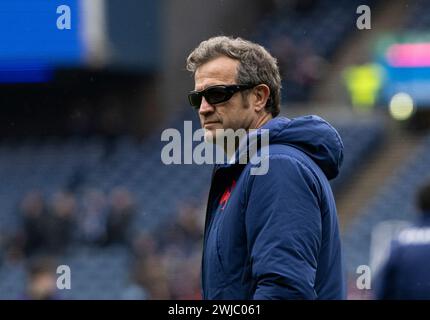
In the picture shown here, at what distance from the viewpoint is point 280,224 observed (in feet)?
8.46

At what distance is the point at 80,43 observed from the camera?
13773mm

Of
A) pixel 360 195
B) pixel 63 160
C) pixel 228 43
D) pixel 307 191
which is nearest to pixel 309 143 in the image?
pixel 307 191

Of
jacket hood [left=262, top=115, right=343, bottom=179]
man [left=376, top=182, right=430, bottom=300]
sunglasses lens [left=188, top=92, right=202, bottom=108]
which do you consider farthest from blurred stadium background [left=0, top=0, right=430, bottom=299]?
jacket hood [left=262, top=115, right=343, bottom=179]

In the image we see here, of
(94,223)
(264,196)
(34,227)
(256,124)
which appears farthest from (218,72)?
(94,223)

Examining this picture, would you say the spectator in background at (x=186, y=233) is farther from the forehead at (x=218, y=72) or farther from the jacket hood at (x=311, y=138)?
the jacket hood at (x=311, y=138)

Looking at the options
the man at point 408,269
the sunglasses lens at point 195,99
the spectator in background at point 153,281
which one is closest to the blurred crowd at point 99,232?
the spectator in background at point 153,281

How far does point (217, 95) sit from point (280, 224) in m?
0.47

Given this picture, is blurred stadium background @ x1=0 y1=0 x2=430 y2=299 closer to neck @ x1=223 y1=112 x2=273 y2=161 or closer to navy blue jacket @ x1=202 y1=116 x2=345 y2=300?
neck @ x1=223 y1=112 x2=273 y2=161

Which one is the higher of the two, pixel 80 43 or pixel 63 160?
pixel 80 43

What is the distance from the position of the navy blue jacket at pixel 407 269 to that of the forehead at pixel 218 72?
1.42 meters

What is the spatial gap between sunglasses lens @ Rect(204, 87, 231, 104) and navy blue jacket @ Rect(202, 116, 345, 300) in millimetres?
170

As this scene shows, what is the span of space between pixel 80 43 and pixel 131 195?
214 centimetres

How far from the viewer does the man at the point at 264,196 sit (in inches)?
101
